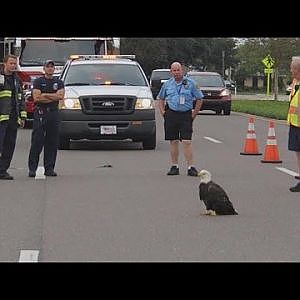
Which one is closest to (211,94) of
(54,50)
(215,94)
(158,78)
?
(215,94)

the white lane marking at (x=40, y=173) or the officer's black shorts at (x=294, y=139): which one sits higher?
the officer's black shorts at (x=294, y=139)

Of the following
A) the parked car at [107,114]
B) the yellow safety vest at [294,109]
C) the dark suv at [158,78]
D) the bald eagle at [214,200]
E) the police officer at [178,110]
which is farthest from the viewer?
the dark suv at [158,78]

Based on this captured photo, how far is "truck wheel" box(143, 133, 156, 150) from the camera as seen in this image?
19.9m

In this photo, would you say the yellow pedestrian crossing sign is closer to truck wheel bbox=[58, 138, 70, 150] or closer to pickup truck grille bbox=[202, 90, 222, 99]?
pickup truck grille bbox=[202, 90, 222, 99]

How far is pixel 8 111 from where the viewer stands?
14.4m

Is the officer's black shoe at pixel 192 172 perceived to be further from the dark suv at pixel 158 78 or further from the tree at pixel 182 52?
the tree at pixel 182 52

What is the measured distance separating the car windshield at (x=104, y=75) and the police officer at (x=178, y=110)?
17.6 ft

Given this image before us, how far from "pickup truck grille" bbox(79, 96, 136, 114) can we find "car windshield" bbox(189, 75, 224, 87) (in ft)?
64.4

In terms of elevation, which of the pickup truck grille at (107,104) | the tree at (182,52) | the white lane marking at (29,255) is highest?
the pickup truck grille at (107,104)

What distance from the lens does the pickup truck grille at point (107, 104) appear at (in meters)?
19.5

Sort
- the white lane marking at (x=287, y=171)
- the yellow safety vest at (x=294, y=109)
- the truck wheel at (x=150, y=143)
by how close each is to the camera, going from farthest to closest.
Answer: the truck wheel at (x=150, y=143) → the white lane marking at (x=287, y=171) → the yellow safety vest at (x=294, y=109)

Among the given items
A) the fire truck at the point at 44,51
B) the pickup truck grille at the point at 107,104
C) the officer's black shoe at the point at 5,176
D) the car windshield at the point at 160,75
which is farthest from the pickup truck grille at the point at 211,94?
the officer's black shoe at the point at 5,176

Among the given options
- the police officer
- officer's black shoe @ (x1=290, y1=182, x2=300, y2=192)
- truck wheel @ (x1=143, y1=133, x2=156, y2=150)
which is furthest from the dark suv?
officer's black shoe @ (x1=290, y1=182, x2=300, y2=192)

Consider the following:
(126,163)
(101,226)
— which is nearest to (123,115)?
(126,163)
